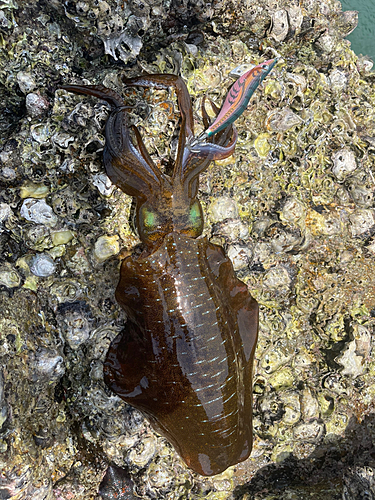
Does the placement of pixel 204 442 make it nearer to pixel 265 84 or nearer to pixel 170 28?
pixel 265 84

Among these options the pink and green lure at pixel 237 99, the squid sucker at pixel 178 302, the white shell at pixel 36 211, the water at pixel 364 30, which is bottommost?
the squid sucker at pixel 178 302

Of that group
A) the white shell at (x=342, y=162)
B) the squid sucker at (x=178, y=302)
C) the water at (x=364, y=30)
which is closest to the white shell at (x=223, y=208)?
the squid sucker at (x=178, y=302)

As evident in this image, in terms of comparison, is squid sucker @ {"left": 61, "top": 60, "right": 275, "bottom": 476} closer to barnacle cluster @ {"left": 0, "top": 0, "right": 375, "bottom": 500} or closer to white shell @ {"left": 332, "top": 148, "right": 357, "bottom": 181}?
barnacle cluster @ {"left": 0, "top": 0, "right": 375, "bottom": 500}

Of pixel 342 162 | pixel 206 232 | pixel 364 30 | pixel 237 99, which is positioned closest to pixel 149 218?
pixel 206 232

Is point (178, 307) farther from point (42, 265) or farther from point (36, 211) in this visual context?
point (36, 211)

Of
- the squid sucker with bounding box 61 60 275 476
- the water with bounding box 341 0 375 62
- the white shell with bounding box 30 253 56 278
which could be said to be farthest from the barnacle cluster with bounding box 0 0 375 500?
the water with bounding box 341 0 375 62

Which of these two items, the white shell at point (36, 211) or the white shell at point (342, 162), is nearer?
the white shell at point (36, 211)

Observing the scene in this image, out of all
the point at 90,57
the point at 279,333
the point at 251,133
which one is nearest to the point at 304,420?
the point at 279,333

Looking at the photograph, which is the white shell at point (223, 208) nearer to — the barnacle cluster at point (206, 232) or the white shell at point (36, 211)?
the barnacle cluster at point (206, 232)
